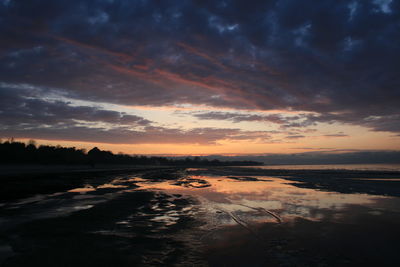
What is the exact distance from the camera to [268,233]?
8.96 m

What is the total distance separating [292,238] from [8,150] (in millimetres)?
92010

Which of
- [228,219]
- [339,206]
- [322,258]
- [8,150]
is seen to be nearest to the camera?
[322,258]

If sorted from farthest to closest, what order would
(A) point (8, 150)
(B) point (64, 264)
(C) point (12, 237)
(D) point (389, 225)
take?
(A) point (8, 150) < (D) point (389, 225) < (C) point (12, 237) < (B) point (64, 264)

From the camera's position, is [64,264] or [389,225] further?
[389,225]

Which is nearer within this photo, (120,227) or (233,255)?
(233,255)

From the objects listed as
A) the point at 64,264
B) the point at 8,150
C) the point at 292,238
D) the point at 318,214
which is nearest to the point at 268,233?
the point at 292,238

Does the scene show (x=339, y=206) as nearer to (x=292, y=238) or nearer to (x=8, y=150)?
(x=292, y=238)

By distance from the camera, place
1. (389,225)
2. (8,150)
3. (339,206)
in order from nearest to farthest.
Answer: (389,225)
(339,206)
(8,150)

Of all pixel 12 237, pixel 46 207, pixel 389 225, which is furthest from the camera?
pixel 46 207

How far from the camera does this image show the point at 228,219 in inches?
442

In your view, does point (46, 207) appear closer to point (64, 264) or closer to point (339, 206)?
point (64, 264)

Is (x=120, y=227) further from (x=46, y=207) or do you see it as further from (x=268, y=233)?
(x=46, y=207)

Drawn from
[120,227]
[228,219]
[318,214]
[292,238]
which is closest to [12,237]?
[120,227]

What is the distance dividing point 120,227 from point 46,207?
21.1 feet
